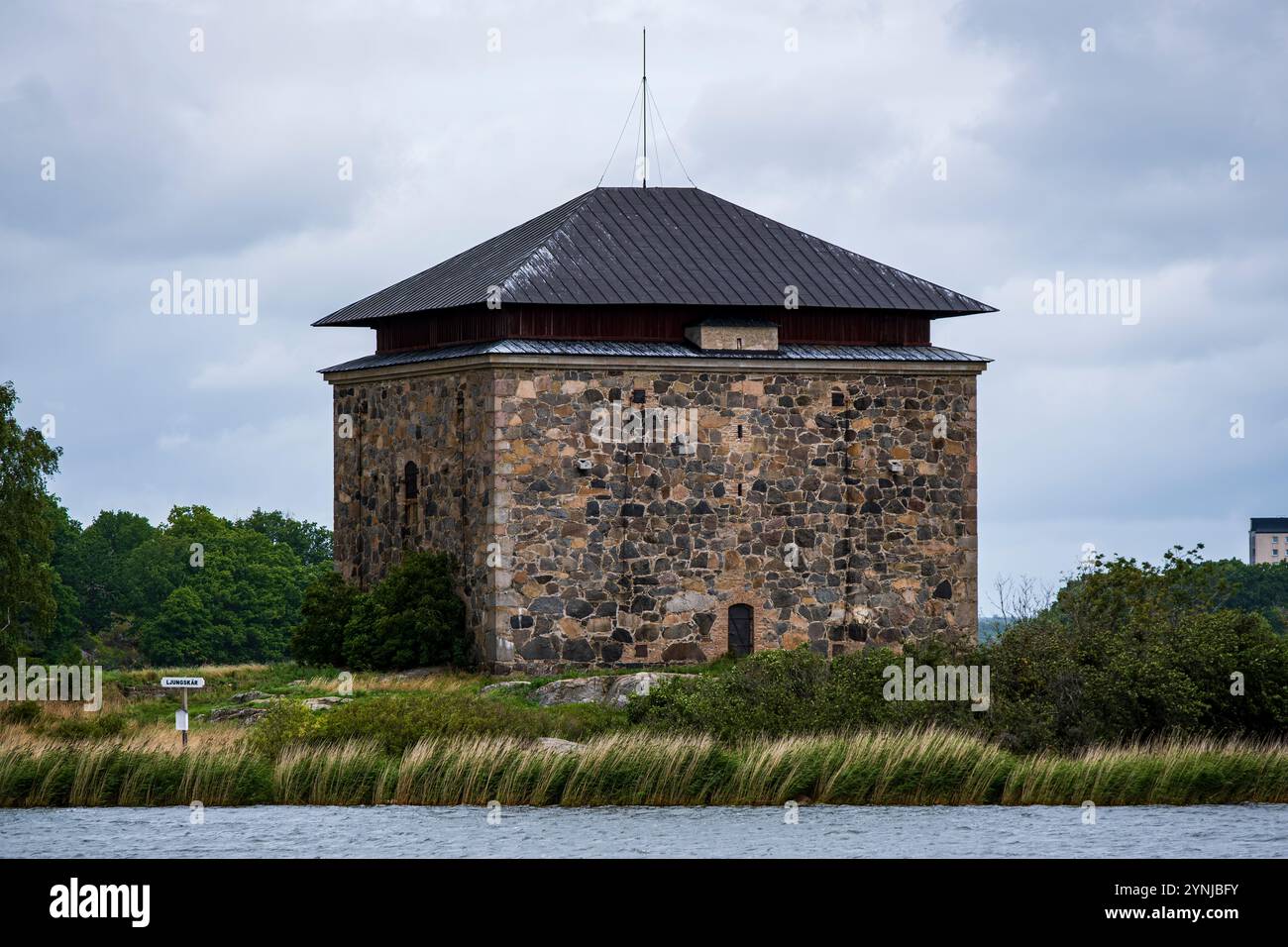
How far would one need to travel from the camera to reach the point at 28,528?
66.5 m

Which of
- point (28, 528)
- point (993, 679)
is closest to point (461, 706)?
point (993, 679)

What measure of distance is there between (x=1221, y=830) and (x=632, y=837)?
30.4 feet

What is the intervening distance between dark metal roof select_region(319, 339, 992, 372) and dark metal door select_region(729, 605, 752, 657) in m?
A: 5.44

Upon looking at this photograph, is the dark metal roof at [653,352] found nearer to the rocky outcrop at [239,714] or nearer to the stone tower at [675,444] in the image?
the stone tower at [675,444]

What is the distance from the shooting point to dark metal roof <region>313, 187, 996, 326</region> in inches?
2206

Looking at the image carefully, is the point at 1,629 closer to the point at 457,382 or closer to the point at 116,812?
the point at 457,382

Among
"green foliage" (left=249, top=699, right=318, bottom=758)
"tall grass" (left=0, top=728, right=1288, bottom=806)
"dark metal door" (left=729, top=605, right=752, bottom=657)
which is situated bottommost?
"tall grass" (left=0, top=728, right=1288, bottom=806)

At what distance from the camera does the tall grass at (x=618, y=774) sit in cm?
4169

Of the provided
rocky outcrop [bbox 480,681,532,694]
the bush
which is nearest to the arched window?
the bush

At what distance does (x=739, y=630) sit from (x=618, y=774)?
45.4 ft

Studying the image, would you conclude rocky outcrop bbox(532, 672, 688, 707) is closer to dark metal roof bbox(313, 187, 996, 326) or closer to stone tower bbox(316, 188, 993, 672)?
stone tower bbox(316, 188, 993, 672)

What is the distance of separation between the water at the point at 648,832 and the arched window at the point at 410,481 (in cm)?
1697

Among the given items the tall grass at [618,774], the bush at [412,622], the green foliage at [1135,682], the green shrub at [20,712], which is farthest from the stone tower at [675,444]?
the green shrub at [20,712]
